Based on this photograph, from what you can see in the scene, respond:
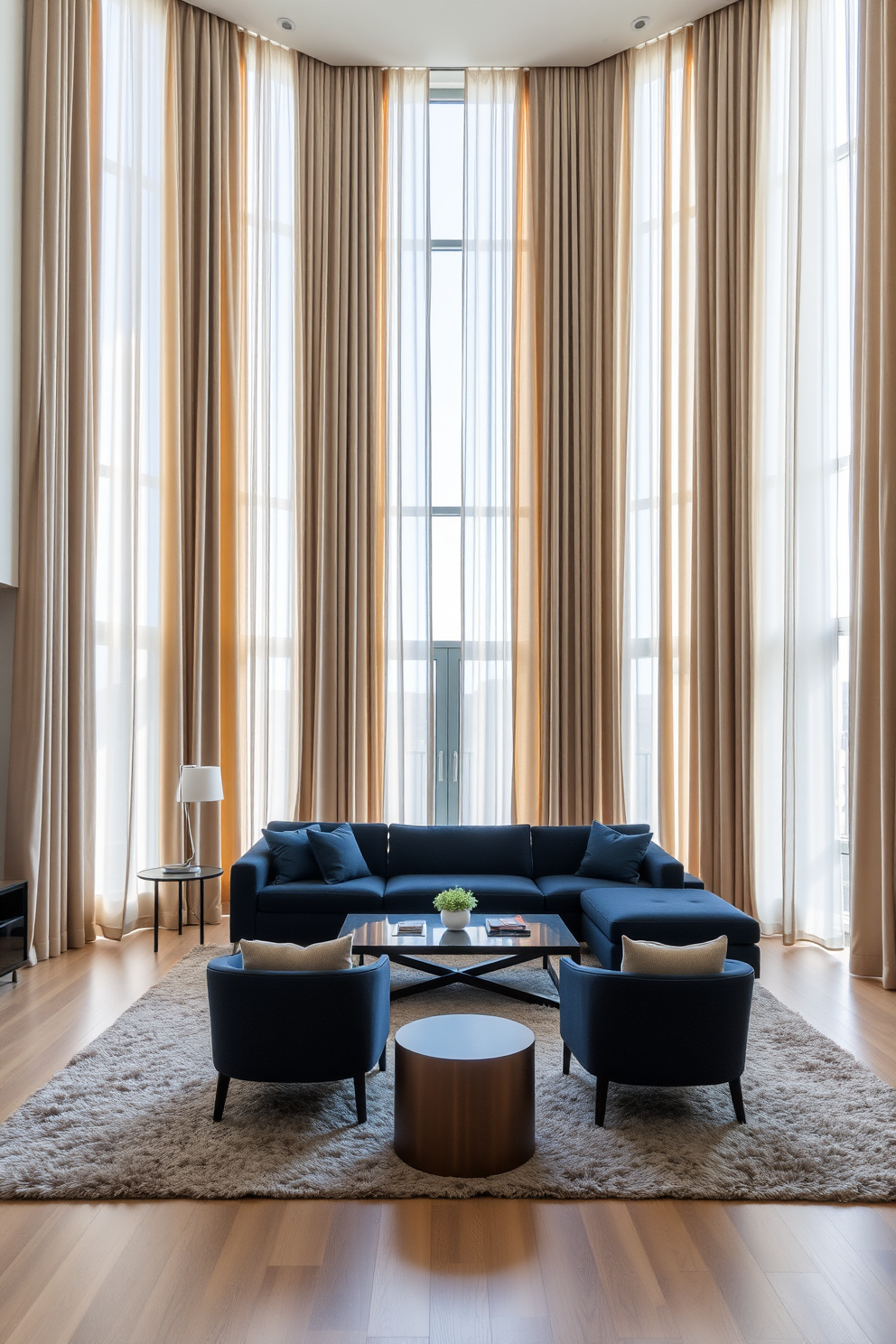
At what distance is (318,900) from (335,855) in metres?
0.38

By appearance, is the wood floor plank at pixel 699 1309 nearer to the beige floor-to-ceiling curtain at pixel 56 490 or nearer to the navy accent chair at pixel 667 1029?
the navy accent chair at pixel 667 1029

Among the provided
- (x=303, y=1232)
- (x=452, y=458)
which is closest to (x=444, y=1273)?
(x=303, y=1232)

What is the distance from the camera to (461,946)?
444cm

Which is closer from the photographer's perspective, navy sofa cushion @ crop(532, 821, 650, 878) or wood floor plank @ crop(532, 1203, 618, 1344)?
wood floor plank @ crop(532, 1203, 618, 1344)

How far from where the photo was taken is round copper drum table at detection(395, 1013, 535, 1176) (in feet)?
9.97

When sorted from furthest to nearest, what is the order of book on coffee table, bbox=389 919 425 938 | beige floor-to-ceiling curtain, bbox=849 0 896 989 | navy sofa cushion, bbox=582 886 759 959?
beige floor-to-ceiling curtain, bbox=849 0 896 989 → navy sofa cushion, bbox=582 886 759 959 → book on coffee table, bbox=389 919 425 938

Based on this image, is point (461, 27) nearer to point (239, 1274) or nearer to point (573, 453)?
point (573, 453)

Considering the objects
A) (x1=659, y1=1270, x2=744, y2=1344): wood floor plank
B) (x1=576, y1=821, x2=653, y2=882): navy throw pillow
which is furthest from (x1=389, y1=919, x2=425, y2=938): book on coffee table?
(x1=659, y1=1270, x2=744, y2=1344): wood floor plank

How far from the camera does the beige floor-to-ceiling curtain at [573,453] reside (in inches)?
285

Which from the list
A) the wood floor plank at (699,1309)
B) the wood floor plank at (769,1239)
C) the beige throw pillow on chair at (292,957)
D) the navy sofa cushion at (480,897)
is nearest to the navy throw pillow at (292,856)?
the navy sofa cushion at (480,897)

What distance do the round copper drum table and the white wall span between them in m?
3.93

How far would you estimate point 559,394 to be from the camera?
7.34m

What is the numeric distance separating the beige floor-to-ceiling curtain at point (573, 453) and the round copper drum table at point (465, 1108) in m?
4.14

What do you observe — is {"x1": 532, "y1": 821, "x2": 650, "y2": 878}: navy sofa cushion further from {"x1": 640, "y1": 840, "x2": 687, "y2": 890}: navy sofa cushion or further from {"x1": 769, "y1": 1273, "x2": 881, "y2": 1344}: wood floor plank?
{"x1": 769, "y1": 1273, "x2": 881, "y2": 1344}: wood floor plank
